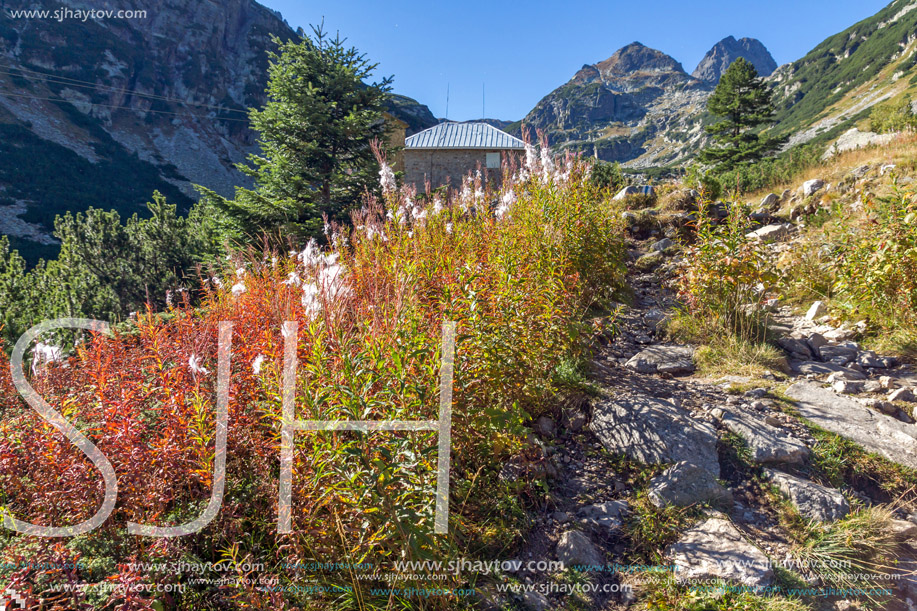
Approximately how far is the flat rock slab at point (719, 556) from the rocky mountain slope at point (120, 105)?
3086 centimetres

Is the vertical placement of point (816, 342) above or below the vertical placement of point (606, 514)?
above

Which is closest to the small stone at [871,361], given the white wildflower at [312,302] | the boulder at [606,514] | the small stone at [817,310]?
the small stone at [817,310]

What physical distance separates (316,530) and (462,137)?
26.3 metres

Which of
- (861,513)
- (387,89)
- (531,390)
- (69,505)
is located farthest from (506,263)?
(387,89)

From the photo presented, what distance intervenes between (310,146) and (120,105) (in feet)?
193

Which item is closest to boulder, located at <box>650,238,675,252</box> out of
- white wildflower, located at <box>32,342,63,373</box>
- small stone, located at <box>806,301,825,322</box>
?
small stone, located at <box>806,301,825,322</box>

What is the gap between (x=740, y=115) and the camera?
26.6 m

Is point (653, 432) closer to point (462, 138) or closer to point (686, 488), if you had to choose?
point (686, 488)

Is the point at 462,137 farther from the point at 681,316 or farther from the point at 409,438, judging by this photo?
the point at 409,438

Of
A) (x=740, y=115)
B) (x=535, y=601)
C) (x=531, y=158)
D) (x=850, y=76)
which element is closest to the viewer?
(x=535, y=601)

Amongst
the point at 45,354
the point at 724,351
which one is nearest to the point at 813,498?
the point at 724,351

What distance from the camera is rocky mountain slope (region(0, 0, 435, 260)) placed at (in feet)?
108

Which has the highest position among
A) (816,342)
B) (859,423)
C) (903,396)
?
(816,342)

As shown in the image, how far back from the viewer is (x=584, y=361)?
3.91 m
